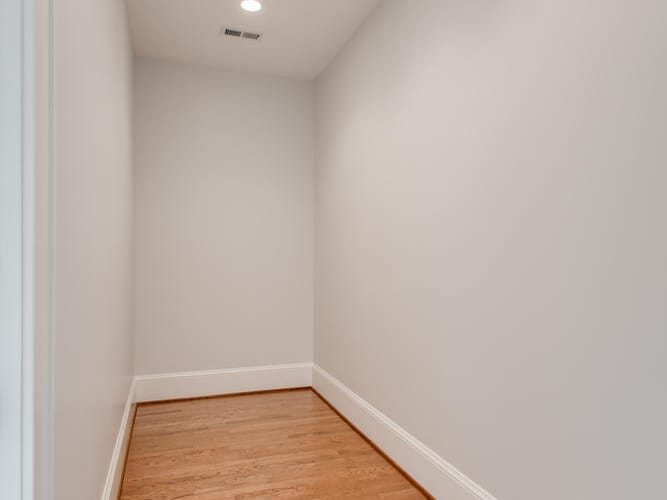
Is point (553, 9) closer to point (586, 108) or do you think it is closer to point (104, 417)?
point (586, 108)

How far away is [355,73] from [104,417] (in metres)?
2.56

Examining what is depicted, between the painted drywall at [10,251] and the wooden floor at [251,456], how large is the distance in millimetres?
1679

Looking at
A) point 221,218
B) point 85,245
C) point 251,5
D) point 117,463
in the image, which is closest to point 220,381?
point 221,218

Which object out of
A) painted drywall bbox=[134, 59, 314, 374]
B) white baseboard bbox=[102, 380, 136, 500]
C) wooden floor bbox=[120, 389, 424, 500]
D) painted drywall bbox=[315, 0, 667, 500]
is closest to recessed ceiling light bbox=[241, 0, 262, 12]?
painted drywall bbox=[315, 0, 667, 500]

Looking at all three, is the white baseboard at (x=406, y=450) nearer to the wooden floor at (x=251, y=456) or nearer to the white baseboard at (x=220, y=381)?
the wooden floor at (x=251, y=456)

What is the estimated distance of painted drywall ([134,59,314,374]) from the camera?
368cm

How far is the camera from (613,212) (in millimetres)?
1363

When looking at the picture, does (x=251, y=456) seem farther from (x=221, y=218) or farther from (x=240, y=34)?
(x=240, y=34)

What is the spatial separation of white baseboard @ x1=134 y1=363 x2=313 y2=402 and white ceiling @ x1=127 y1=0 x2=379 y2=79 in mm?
2526

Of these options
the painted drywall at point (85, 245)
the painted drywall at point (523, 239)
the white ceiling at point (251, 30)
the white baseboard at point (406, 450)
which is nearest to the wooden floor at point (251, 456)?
the white baseboard at point (406, 450)

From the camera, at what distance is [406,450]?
247cm

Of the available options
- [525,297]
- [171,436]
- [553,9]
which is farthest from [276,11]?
[171,436]

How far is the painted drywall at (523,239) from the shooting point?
129cm

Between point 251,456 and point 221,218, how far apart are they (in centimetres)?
193
